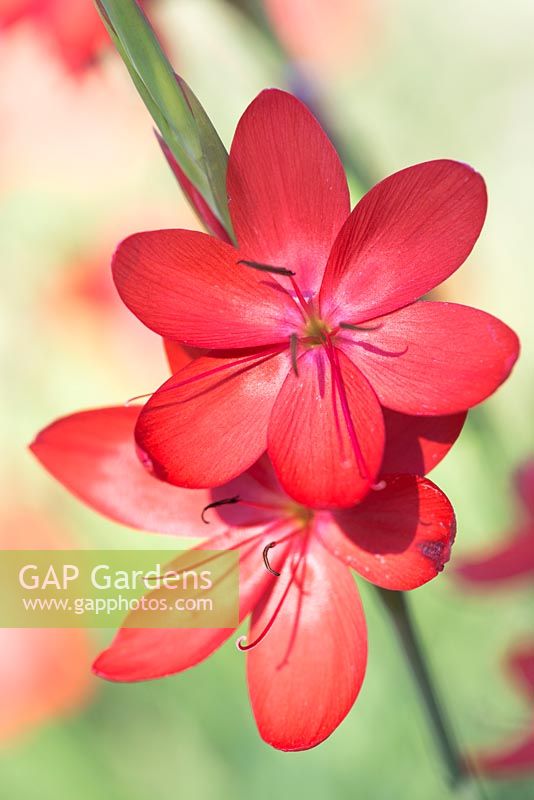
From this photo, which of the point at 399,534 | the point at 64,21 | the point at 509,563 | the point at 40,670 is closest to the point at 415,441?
the point at 399,534

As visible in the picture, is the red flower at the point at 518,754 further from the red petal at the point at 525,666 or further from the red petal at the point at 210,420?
the red petal at the point at 210,420

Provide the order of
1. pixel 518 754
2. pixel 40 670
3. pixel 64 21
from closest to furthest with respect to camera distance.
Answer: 1. pixel 518 754
2. pixel 64 21
3. pixel 40 670

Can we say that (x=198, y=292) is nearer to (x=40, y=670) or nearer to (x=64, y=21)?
(x=64, y=21)

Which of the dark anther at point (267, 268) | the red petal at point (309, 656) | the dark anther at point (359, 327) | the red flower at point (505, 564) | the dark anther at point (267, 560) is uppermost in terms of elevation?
the dark anther at point (267, 268)

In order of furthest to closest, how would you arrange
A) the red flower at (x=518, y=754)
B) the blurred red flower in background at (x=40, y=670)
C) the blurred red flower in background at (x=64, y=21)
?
the blurred red flower in background at (x=40, y=670) < the blurred red flower in background at (x=64, y=21) < the red flower at (x=518, y=754)

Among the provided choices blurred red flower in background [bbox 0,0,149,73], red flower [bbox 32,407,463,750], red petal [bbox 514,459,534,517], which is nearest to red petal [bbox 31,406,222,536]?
red flower [bbox 32,407,463,750]

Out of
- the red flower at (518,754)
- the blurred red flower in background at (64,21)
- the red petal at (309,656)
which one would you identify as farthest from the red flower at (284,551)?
the blurred red flower in background at (64,21)

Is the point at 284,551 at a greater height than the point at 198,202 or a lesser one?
lesser
